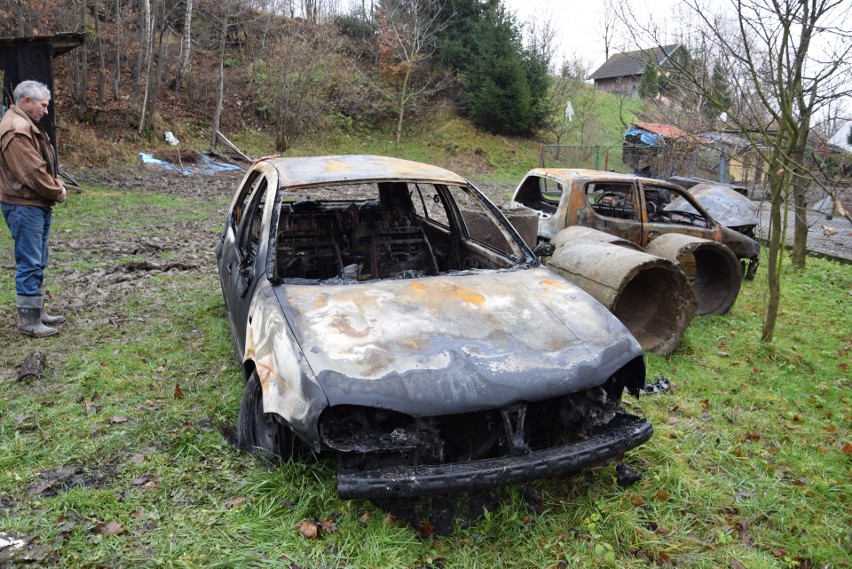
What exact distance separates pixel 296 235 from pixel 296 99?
58.7ft

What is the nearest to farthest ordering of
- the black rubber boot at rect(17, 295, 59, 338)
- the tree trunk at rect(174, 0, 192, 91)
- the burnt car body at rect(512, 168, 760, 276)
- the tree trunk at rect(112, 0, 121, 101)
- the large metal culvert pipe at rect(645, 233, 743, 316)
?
the black rubber boot at rect(17, 295, 59, 338) → the large metal culvert pipe at rect(645, 233, 743, 316) → the burnt car body at rect(512, 168, 760, 276) → the tree trunk at rect(112, 0, 121, 101) → the tree trunk at rect(174, 0, 192, 91)

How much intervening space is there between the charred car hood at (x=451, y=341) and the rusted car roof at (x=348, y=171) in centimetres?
81

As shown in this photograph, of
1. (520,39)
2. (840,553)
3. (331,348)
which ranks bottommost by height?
(840,553)

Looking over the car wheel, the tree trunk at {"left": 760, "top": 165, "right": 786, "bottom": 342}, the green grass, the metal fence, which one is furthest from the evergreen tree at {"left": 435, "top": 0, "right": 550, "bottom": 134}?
the car wheel

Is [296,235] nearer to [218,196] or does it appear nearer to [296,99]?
[218,196]

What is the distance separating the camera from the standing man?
4645 millimetres

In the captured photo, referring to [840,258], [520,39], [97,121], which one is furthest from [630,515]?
[520,39]

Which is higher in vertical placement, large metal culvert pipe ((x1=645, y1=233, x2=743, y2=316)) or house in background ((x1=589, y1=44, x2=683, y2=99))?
house in background ((x1=589, y1=44, x2=683, y2=99))

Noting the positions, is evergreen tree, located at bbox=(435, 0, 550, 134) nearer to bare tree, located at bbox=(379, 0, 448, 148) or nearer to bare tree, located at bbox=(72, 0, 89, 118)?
bare tree, located at bbox=(379, 0, 448, 148)

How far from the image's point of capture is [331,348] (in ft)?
9.28

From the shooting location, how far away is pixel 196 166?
17484 mm

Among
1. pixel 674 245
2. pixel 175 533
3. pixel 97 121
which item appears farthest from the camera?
pixel 97 121

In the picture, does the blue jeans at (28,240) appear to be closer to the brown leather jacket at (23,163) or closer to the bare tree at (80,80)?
the brown leather jacket at (23,163)

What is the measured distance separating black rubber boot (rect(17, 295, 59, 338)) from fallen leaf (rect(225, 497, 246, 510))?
3232mm
